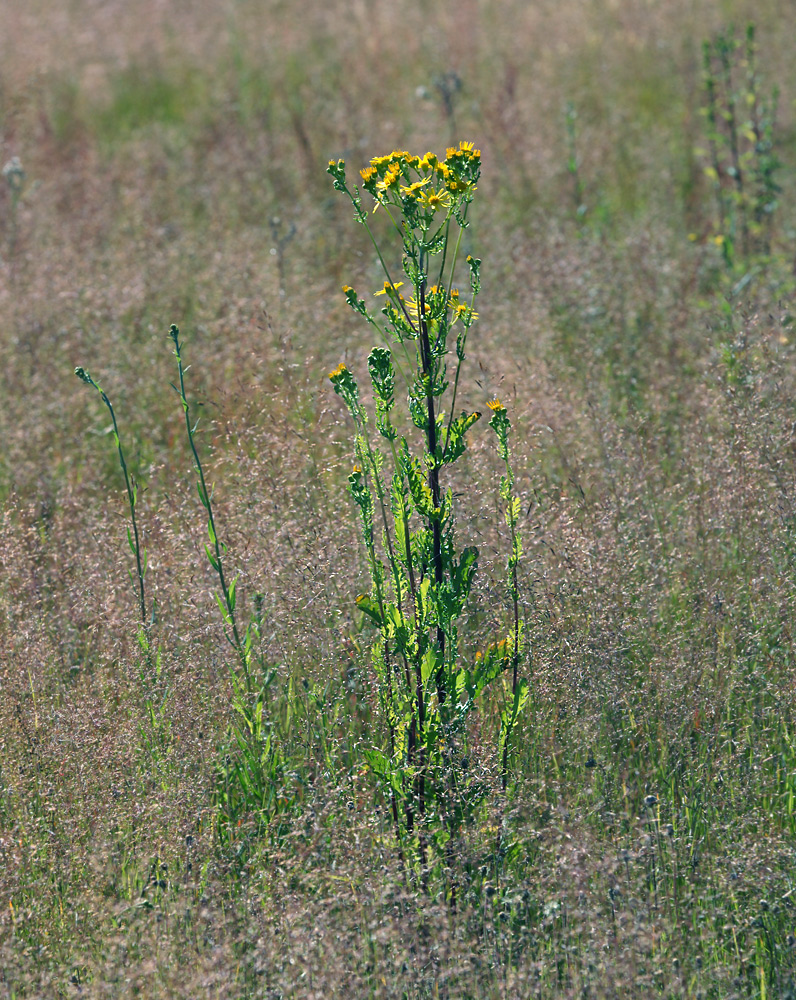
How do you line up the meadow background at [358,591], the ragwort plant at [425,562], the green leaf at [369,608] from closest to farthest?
the meadow background at [358,591], the ragwort plant at [425,562], the green leaf at [369,608]

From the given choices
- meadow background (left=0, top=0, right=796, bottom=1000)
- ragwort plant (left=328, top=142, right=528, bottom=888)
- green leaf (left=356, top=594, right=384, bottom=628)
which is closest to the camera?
meadow background (left=0, top=0, right=796, bottom=1000)

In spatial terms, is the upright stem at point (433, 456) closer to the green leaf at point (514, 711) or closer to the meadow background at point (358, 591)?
the green leaf at point (514, 711)

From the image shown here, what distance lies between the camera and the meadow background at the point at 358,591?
7.33ft

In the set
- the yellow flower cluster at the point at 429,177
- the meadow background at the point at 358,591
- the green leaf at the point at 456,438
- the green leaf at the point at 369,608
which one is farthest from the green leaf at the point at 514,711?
the yellow flower cluster at the point at 429,177

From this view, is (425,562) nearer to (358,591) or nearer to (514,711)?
(514,711)

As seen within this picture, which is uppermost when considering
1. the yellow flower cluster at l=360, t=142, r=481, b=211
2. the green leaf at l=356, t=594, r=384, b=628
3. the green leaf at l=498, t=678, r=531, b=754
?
the yellow flower cluster at l=360, t=142, r=481, b=211

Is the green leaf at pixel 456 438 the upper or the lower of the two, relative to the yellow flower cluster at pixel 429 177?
lower

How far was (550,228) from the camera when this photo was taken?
18.9 ft

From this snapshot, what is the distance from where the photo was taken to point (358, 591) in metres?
3.30

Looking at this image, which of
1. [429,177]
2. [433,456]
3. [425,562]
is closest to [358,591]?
[425,562]

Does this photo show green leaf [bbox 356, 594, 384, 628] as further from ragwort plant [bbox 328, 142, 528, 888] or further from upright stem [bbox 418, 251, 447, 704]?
upright stem [bbox 418, 251, 447, 704]

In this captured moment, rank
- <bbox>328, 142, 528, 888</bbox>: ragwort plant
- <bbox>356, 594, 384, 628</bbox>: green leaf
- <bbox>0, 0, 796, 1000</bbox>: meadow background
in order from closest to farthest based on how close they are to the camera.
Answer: <bbox>0, 0, 796, 1000</bbox>: meadow background
<bbox>328, 142, 528, 888</bbox>: ragwort plant
<bbox>356, 594, 384, 628</bbox>: green leaf

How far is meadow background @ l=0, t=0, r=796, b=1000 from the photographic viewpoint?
223 centimetres

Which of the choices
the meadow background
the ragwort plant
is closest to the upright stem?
the ragwort plant
